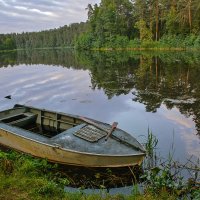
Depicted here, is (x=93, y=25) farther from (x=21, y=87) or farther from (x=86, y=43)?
(x=21, y=87)

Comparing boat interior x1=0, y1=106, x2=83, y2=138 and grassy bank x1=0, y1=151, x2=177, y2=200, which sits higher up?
boat interior x1=0, y1=106, x2=83, y2=138

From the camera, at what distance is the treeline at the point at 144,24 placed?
60.2 m

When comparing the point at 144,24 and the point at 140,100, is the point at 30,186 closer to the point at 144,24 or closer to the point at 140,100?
the point at 140,100

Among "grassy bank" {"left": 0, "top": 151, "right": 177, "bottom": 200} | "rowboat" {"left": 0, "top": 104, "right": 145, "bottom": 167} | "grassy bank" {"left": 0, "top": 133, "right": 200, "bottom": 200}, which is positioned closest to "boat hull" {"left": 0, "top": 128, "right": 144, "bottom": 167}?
"rowboat" {"left": 0, "top": 104, "right": 145, "bottom": 167}

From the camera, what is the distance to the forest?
6016cm

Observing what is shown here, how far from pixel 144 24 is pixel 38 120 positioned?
6119 cm

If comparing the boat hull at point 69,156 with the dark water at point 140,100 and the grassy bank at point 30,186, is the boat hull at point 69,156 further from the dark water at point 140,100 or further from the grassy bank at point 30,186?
the dark water at point 140,100

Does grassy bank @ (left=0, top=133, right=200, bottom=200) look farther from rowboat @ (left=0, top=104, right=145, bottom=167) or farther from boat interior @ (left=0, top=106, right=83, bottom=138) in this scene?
boat interior @ (left=0, top=106, right=83, bottom=138)

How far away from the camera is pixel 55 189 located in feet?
23.6

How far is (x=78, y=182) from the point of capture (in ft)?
29.7

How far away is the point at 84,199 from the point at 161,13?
69.1 m

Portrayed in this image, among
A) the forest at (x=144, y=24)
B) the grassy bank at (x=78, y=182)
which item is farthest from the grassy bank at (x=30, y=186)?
the forest at (x=144, y=24)

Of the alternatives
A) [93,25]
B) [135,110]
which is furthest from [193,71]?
[93,25]

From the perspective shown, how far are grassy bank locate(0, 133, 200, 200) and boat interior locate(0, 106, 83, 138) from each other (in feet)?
8.86
